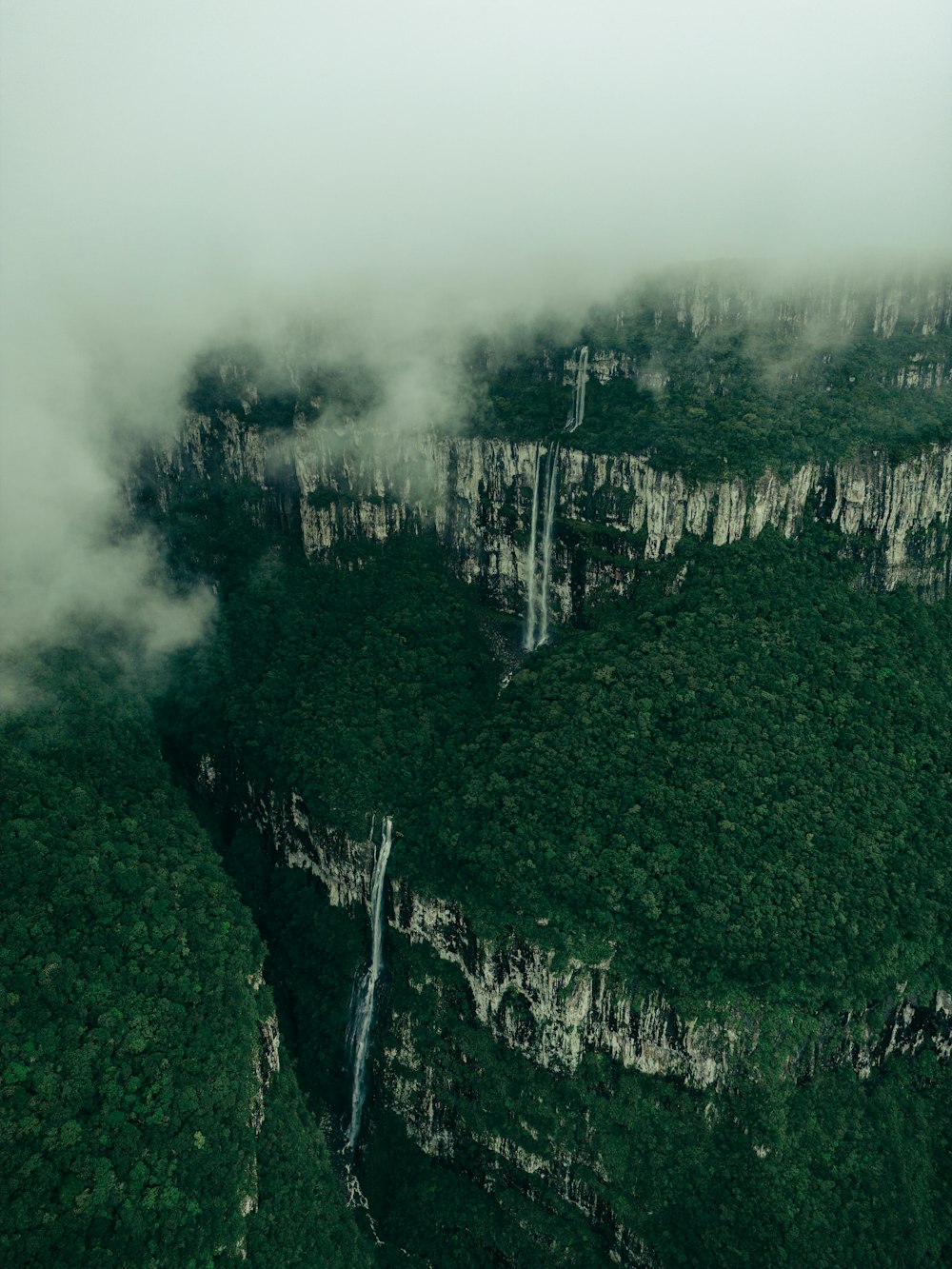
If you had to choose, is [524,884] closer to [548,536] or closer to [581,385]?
[548,536]

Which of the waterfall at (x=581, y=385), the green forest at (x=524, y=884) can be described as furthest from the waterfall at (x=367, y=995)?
the waterfall at (x=581, y=385)

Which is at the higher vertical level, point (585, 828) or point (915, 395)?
point (915, 395)

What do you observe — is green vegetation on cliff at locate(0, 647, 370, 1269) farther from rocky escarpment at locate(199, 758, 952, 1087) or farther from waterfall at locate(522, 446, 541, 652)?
waterfall at locate(522, 446, 541, 652)

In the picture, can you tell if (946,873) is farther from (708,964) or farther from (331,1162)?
(331,1162)

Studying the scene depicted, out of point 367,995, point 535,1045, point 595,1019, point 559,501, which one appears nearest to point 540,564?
point 559,501

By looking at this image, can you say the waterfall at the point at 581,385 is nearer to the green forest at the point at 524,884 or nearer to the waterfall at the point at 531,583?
the green forest at the point at 524,884

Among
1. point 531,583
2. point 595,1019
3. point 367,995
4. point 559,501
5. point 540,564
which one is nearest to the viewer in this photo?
point 595,1019

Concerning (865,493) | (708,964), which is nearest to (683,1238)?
(708,964)
